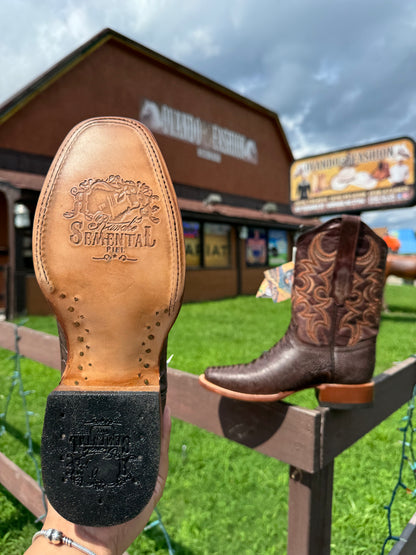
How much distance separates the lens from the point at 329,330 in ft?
3.25

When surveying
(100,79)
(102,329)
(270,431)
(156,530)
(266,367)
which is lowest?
(156,530)

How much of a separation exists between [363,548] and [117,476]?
156 cm

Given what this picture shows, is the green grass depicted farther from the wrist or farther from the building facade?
the building facade

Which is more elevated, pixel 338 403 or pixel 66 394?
pixel 66 394

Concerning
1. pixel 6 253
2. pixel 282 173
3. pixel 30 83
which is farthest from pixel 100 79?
pixel 282 173

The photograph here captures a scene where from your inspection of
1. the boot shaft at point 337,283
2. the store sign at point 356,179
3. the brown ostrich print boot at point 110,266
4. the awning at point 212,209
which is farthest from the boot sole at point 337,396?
the store sign at point 356,179

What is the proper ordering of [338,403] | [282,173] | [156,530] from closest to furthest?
[338,403]
[156,530]
[282,173]

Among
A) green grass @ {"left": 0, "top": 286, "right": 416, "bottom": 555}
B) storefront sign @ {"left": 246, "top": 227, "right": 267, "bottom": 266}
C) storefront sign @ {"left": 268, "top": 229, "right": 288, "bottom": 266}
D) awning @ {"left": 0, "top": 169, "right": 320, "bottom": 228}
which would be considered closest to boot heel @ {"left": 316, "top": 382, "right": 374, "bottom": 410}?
green grass @ {"left": 0, "top": 286, "right": 416, "bottom": 555}

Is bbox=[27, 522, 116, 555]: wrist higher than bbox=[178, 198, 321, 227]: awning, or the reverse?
bbox=[178, 198, 321, 227]: awning

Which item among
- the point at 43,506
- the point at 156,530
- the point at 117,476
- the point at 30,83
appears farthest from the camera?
the point at 30,83

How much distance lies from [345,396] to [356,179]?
25.8 ft

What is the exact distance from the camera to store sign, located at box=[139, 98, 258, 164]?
30.5 feet

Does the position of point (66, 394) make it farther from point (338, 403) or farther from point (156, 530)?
point (156, 530)

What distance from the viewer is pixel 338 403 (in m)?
0.96
